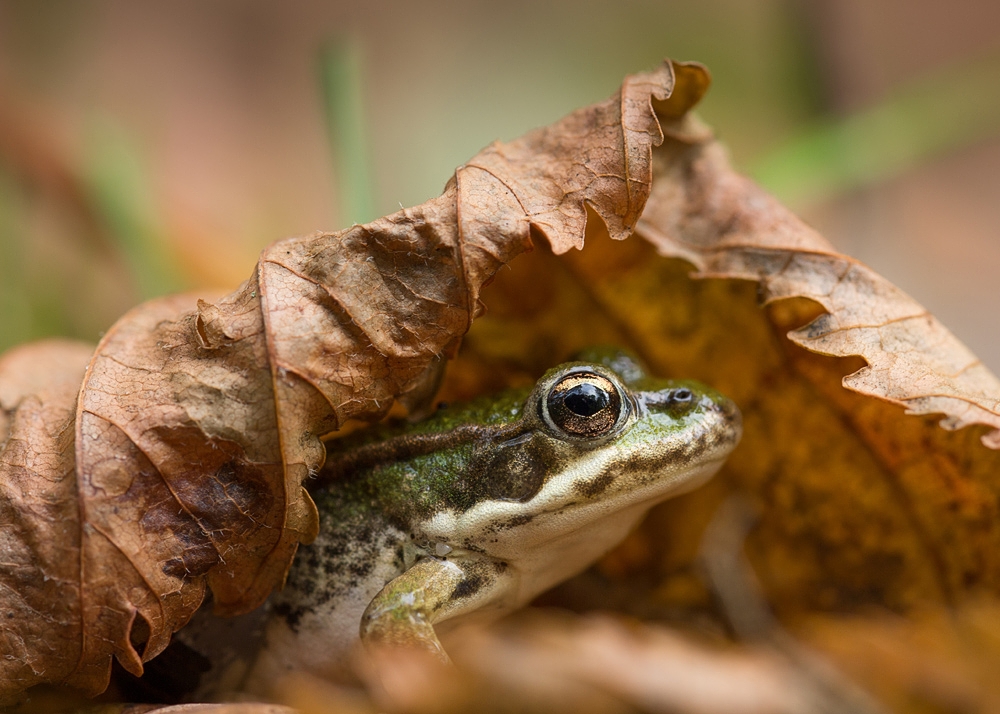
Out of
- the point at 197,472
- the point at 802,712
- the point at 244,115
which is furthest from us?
the point at 244,115

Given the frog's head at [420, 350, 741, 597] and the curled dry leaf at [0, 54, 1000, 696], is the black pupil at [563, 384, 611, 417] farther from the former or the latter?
the curled dry leaf at [0, 54, 1000, 696]

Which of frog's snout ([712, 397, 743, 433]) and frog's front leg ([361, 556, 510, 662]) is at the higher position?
frog's snout ([712, 397, 743, 433])

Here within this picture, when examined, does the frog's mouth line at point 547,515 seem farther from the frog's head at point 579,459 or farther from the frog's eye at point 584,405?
the frog's eye at point 584,405

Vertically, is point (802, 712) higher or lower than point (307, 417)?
lower

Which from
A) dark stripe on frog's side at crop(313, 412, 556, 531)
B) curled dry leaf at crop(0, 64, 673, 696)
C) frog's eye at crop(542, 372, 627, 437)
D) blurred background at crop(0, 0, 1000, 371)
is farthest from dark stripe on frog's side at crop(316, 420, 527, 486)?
blurred background at crop(0, 0, 1000, 371)

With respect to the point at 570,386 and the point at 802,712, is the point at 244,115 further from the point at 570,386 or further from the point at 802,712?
the point at 802,712

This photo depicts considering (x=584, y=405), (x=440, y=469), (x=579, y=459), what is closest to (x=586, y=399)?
(x=584, y=405)

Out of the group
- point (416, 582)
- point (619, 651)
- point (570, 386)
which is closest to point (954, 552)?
point (619, 651)
